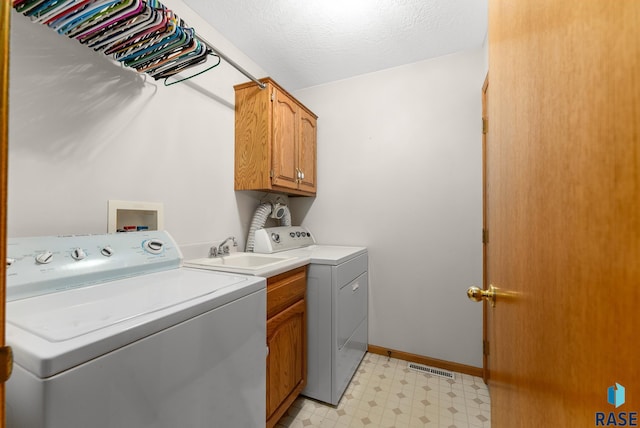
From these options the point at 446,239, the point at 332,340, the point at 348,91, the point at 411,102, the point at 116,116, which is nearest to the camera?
the point at 116,116

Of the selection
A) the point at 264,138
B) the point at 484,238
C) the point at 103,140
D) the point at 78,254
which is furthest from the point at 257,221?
the point at 484,238

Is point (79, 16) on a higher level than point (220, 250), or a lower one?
higher

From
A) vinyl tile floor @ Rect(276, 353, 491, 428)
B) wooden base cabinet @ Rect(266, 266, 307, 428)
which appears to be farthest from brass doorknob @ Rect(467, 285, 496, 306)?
vinyl tile floor @ Rect(276, 353, 491, 428)

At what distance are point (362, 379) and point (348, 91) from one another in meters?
2.50

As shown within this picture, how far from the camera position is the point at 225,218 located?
6.36 ft

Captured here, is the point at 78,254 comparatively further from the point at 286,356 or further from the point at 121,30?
the point at 286,356

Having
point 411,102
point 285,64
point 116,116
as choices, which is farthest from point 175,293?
point 411,102

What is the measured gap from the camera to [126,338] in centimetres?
59

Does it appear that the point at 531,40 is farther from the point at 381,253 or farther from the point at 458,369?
the point at 458,369

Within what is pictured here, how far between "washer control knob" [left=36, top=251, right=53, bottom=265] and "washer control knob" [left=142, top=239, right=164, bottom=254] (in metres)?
0.31

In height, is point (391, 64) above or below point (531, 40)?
above

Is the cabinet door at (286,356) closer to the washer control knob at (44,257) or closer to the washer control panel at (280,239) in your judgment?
the washer control panel at (280,239)

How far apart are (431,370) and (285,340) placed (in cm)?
135

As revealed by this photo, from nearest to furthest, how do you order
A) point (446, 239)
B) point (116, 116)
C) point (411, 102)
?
point (116, 116), point (446, 239), point (411, 102)
